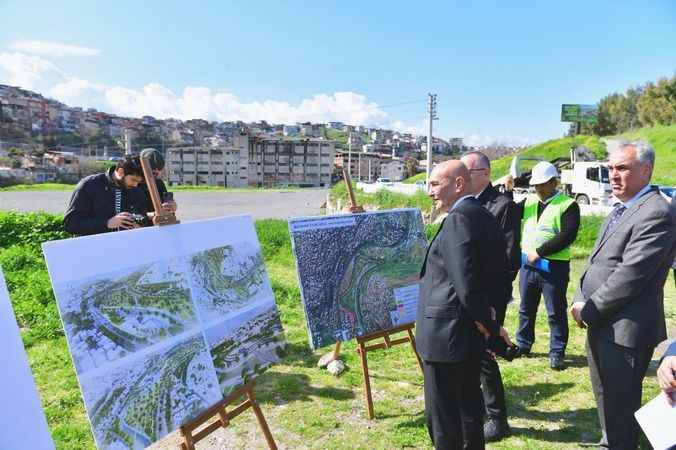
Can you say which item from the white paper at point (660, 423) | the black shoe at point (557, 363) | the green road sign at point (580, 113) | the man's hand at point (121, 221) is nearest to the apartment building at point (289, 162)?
the green road sign at point (580, 113)

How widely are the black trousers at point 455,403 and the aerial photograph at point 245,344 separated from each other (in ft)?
3.48

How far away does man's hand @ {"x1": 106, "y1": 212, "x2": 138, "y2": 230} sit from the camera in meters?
3.23

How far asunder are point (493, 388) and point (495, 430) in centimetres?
32

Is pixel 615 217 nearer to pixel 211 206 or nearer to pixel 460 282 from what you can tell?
pixel 460 282

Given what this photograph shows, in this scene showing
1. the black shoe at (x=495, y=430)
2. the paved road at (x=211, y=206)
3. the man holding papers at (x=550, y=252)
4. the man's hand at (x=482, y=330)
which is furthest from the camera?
the paved road at (x=211, y=206)

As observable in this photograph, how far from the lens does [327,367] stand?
4328mm

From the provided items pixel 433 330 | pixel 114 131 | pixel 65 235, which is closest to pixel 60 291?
pixel 433 330

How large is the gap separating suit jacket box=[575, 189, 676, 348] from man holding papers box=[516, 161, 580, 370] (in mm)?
1746

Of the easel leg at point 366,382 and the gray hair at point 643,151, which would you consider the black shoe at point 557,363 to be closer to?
the easel leg at point 366,382

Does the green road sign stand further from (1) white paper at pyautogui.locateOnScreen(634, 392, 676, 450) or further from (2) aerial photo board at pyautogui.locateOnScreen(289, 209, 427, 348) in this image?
(1) white paper at pyautogui.locateOnScreen(634, 392, 676, 450)

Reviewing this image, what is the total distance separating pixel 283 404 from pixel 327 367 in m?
0.76

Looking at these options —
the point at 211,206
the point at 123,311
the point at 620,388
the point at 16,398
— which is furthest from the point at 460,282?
the point at 211,206

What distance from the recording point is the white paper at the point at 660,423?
5.95 feet

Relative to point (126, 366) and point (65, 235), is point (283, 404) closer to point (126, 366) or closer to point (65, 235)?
point (126, 366)
